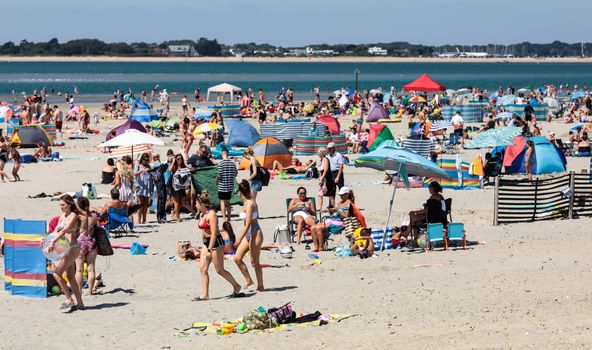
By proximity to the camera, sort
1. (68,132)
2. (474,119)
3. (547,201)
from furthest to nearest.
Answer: (474,119) < (68,132) < (547,201)

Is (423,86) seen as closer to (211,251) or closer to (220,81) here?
(211,251)

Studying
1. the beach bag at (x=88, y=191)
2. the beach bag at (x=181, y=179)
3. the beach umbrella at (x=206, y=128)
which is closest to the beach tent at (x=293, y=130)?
the beach umbrella at (x=206, y=128)

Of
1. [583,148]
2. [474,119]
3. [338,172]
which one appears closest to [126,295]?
[338,172]

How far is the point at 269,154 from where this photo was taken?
23.5 m

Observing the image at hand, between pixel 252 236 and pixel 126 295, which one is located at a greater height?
pixel 252 236

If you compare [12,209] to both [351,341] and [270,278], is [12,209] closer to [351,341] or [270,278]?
[270,278]

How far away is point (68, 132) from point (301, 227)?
20850 millimetres

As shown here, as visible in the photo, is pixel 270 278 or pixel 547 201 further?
pixel 547 201

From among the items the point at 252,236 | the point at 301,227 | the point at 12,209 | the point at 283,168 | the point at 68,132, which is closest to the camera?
the point at 252,236

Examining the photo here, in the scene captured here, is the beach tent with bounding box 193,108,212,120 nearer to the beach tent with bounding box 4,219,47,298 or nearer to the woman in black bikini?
the beach tent with bounding box 4,219,47,298

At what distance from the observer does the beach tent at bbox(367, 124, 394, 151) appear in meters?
27.1

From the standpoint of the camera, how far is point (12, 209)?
18.2 m

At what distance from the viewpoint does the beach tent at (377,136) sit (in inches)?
1066

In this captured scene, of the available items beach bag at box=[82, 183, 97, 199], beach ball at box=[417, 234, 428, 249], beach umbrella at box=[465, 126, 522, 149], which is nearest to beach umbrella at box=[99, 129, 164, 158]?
beach bag at box=[82, 183, 97, 199]
